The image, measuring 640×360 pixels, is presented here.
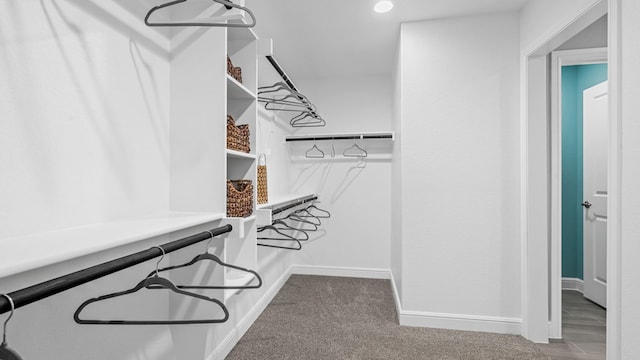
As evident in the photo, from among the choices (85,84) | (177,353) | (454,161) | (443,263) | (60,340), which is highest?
(85,84)

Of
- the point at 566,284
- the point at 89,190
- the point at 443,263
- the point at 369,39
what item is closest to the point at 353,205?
the point at 443,263

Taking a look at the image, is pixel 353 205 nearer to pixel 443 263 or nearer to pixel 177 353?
pixel 443 263

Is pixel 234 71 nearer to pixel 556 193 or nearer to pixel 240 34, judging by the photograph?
pixel 240 34

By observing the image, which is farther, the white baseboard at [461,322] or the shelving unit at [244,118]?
the white baseboard at [461,322]

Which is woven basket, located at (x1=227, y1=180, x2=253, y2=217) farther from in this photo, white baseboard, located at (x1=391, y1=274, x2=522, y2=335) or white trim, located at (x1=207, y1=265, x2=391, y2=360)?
white baseboard, located at (x1=391, y1=274, x2=522, y2=335)

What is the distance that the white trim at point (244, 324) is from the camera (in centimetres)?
193

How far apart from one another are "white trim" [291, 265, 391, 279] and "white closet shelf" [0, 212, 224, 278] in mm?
2915

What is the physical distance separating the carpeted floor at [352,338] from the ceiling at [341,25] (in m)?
2.45

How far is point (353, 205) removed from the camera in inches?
148

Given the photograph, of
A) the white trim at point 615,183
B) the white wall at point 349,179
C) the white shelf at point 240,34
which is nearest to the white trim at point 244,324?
the white wall at point 349,179

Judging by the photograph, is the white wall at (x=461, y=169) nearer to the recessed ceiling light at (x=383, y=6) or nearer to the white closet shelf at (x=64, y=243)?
the recessed ceiling light at (x=383, y=6)

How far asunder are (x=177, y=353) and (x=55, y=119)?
1.19 metres

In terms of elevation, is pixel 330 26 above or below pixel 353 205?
above

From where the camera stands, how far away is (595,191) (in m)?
3.00
